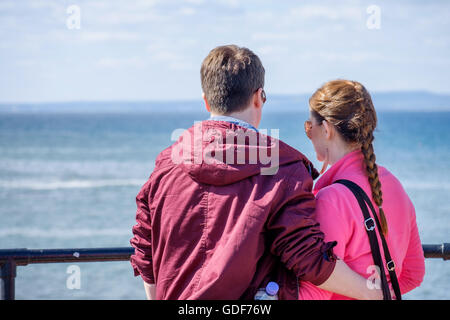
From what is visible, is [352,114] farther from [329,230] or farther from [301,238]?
[301,238]

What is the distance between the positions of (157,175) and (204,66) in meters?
0.43

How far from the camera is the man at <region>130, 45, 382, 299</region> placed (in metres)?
1.84

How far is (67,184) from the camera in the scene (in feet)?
94.2

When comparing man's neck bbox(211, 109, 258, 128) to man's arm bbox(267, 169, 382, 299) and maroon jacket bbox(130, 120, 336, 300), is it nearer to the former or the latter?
maroon jacket bbox(130, 120, 336, 300)

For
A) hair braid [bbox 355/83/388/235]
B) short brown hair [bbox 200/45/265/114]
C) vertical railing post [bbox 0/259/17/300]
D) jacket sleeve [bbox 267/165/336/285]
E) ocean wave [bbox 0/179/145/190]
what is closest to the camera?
jacket sleeve [bbox 267/165/336/285]

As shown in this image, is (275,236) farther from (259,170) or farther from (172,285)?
(172,285)

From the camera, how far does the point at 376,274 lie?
202 cm

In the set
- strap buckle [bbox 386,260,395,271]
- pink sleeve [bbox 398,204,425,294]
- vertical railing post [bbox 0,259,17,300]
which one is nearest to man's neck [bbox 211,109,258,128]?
strap buckle [bbox 386,260,395,271]

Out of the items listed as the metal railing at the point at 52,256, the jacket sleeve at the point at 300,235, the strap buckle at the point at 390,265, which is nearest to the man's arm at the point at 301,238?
the jacket sleeve at the point at 300,235

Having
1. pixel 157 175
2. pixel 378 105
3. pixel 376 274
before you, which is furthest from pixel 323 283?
pixel 378 105

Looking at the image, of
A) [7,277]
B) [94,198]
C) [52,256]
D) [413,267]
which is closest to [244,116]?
[413,267]

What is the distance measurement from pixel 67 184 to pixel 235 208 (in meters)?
28.1
